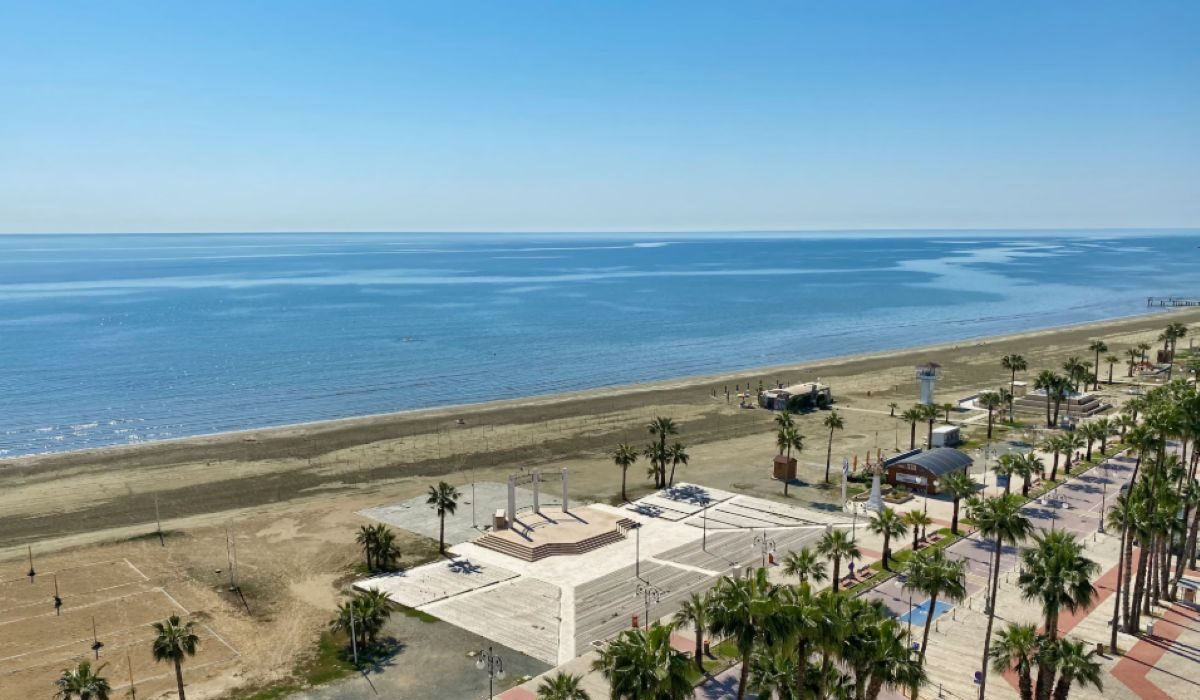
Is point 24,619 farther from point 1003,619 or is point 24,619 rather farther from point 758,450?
point 758,450

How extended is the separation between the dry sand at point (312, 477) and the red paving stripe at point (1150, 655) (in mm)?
28603

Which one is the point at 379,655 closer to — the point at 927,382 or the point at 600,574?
the point at 600,574

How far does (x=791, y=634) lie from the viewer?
29.8 metres

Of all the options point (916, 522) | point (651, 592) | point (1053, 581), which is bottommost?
point (651, 592)

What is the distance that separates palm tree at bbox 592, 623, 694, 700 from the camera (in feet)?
88.9

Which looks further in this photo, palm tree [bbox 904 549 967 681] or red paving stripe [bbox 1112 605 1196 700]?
red paving stripe [bbox 1112 605 1196 700]

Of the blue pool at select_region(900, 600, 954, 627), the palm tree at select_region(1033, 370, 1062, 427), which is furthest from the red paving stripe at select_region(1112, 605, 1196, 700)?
the palm tree at select_region(1033, 370, 1062, 427)

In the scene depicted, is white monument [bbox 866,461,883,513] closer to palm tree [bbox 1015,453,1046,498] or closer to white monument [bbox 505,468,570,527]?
palm tree [bbox 1015,453,1046,498]

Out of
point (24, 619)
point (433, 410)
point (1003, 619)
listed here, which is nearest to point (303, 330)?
point (433, 410)

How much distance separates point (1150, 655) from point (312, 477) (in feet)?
237

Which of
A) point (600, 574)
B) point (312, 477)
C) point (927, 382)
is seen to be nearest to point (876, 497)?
point (600, 574)

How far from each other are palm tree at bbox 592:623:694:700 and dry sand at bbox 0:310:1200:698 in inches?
1035

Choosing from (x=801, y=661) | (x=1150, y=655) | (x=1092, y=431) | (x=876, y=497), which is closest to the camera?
(x=801, y=661)

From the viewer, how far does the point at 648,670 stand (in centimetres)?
2719
